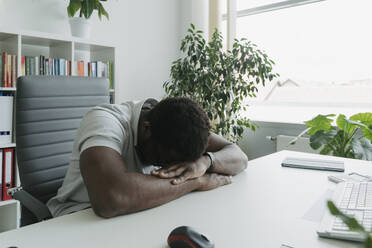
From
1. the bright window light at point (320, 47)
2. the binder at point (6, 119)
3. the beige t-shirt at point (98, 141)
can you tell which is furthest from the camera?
the bright window light at point (320, 47)

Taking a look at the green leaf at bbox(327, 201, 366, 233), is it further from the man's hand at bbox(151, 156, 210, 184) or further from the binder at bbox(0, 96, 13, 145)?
the binder at bbox(0, 96, 13, 145)

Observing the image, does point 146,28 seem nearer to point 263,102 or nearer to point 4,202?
point 263,102

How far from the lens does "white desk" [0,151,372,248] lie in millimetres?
702

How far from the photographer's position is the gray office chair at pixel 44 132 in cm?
115

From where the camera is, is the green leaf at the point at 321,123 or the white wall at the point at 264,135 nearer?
the green leaf at the point at 321,123

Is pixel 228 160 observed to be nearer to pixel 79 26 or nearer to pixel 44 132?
pixel 44 132

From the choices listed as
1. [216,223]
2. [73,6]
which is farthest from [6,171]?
[216,223]

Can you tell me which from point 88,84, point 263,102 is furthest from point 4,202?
point 263,102

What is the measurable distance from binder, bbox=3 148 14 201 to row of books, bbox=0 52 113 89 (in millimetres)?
429

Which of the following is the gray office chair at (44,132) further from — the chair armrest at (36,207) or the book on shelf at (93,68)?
the book on shelf at (93,68)

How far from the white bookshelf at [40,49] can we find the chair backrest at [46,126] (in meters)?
0.71

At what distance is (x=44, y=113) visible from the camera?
1228 mm

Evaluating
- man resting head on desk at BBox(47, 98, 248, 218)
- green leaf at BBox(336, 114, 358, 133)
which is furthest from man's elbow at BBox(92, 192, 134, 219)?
green leaf at BBox(336, 114, 358, 133)

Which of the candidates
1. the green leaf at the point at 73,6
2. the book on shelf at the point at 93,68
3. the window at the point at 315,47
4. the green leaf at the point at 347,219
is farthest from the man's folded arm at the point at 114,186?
the window at the point at 315,47
